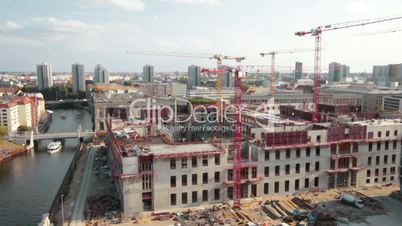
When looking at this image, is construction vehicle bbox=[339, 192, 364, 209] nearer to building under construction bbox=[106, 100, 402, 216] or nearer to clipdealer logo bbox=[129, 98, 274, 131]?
building under construction bbox=[106, 100, 402, 216]

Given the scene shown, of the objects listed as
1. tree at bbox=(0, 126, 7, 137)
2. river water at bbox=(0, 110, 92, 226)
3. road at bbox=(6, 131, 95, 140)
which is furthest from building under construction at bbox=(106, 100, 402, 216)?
tree at bbox=(0, 126, 7, 137)

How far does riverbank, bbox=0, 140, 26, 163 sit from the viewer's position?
67.6 metres

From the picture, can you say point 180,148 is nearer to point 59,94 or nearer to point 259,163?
point 259,163

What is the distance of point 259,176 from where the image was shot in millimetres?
40219

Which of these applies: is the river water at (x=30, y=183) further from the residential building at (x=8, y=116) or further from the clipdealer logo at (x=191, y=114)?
the clipdealer logo at (x=191, y=114)

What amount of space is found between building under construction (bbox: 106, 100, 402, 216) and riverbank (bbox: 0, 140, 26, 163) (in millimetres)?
31309

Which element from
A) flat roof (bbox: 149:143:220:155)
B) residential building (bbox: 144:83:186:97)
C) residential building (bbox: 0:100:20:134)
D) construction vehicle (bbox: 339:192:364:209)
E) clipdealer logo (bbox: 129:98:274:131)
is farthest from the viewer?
residential building (bbox: 144:83:186:97)

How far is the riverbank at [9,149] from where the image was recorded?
222ft

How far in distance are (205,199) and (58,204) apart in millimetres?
16509

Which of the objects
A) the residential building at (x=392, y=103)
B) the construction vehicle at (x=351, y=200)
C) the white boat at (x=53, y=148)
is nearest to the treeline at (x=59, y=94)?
the white boat at (x=53, y=148)

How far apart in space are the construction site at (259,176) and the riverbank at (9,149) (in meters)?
31.0

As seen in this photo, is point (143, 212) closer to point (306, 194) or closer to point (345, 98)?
point (306, 194)

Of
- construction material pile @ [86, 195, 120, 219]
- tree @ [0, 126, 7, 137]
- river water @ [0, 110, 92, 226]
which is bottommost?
river water @ [0, 110, 92, 226]

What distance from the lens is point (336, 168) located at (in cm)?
4319
